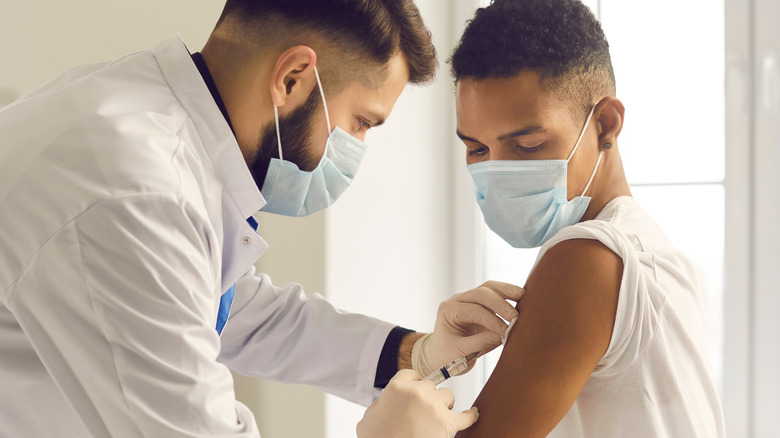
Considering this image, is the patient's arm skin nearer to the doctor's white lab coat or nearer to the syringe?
the syringe

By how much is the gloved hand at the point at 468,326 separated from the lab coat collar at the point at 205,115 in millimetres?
433

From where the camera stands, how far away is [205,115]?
1.11 meters

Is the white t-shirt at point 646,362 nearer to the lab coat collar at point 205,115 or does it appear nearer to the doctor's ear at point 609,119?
the doctor's ear at point 609,119

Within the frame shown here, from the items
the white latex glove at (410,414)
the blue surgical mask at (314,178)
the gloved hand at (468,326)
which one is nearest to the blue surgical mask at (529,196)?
the gloved hand at (468,326)

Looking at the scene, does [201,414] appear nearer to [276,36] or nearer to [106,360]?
[106,360]

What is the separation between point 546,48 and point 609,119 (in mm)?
167

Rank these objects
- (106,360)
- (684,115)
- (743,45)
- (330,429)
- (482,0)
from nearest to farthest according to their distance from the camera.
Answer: (106,360), (743,45), (684,115), (330,429), (482,0)

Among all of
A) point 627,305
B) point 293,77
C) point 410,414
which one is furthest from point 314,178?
point 627,305

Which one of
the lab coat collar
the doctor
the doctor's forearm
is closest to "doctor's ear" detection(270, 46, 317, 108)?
the doctor

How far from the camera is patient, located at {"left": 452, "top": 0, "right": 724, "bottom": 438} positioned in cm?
96

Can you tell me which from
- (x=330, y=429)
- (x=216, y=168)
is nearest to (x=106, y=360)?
(x=216, y=168)

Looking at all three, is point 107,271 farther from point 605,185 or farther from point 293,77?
point 605,185

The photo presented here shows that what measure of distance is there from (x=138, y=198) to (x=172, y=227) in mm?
62

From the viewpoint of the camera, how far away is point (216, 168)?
1.14 meters
